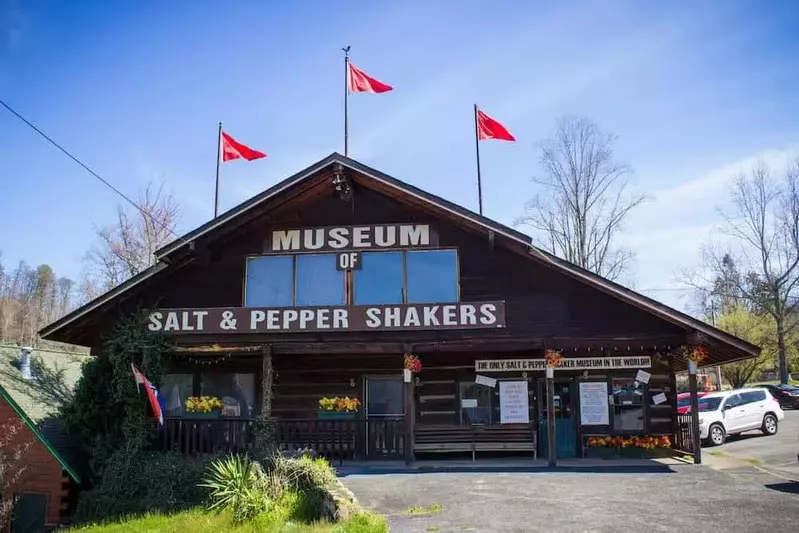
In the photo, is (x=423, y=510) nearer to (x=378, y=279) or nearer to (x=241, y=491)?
(x=241, y=491)

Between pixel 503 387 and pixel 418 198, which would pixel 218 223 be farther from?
pixel 503 387

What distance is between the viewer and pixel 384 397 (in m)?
19.8

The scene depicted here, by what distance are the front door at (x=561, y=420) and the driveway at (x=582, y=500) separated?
2912 millimetres

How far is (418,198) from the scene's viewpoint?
695 inches

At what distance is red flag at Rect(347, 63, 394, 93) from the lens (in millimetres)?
20156

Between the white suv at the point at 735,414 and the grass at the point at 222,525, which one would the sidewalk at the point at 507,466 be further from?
the white suv at the point at 735,414

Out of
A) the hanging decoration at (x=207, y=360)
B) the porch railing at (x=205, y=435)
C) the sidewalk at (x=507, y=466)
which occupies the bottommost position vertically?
the sidewalk at (x=507, y=466)

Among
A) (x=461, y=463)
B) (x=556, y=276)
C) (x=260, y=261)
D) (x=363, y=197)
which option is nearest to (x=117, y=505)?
(x=260, y=261)

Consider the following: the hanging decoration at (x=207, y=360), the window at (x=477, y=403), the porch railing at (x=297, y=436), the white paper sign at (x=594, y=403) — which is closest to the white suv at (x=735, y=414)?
the white paper sign at (x=594, y=403)

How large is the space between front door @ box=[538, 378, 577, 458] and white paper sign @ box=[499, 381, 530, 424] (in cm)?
50

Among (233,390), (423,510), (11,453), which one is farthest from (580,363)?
(11,453)

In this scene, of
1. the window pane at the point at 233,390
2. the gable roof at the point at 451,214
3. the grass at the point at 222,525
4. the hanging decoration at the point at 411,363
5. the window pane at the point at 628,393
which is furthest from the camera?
the window pane at the point at 233,390

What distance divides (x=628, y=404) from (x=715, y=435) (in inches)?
247

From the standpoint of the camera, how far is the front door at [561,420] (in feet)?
60.6
